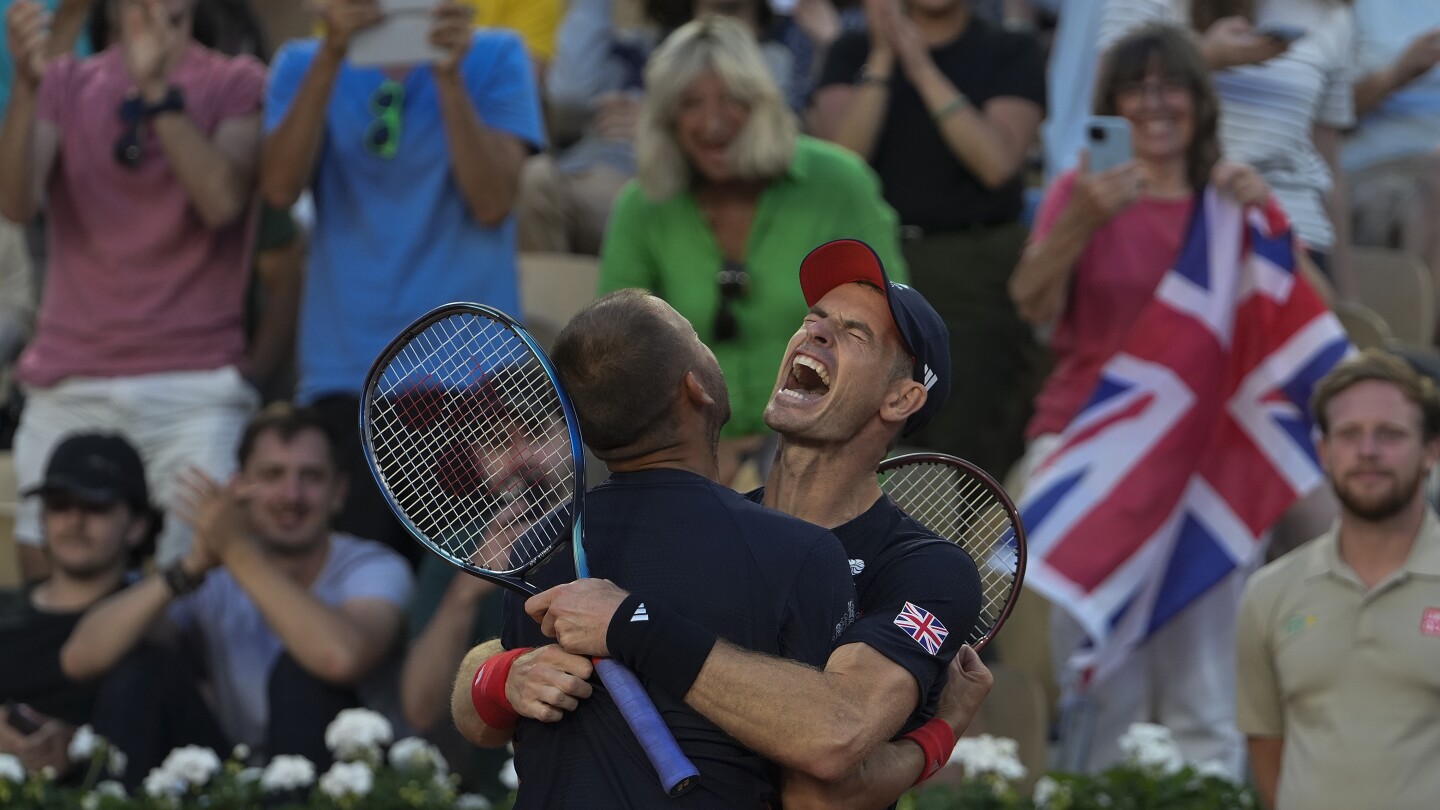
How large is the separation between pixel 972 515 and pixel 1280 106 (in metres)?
4.10

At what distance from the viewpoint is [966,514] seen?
3.84 metres

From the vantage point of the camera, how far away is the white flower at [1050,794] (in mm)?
5418

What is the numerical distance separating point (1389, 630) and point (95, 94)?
14.4ft

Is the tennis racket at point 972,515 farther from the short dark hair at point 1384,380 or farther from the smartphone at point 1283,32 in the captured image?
the smartphone at point 1283,32

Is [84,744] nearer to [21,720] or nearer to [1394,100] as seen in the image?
[21,720]

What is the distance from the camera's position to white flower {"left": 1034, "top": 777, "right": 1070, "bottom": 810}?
17.8ft

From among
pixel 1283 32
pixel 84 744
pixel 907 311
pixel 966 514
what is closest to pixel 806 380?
pixel 907 311

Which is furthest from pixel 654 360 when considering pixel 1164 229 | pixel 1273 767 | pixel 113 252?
pixel 113 252

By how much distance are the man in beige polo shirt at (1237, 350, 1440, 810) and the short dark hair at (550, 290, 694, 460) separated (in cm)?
289

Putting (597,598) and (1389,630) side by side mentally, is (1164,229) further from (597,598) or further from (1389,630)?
(597,598)

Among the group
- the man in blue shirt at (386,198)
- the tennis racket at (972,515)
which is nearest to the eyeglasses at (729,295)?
the man in blue shirt at (386,198)

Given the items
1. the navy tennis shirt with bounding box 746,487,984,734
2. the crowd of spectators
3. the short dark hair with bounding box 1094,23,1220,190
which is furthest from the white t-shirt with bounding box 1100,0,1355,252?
the navy tennis shirt with bounding box 746,487,984,734

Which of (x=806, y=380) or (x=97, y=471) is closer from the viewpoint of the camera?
(x=806, y=380)

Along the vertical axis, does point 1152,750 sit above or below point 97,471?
below
